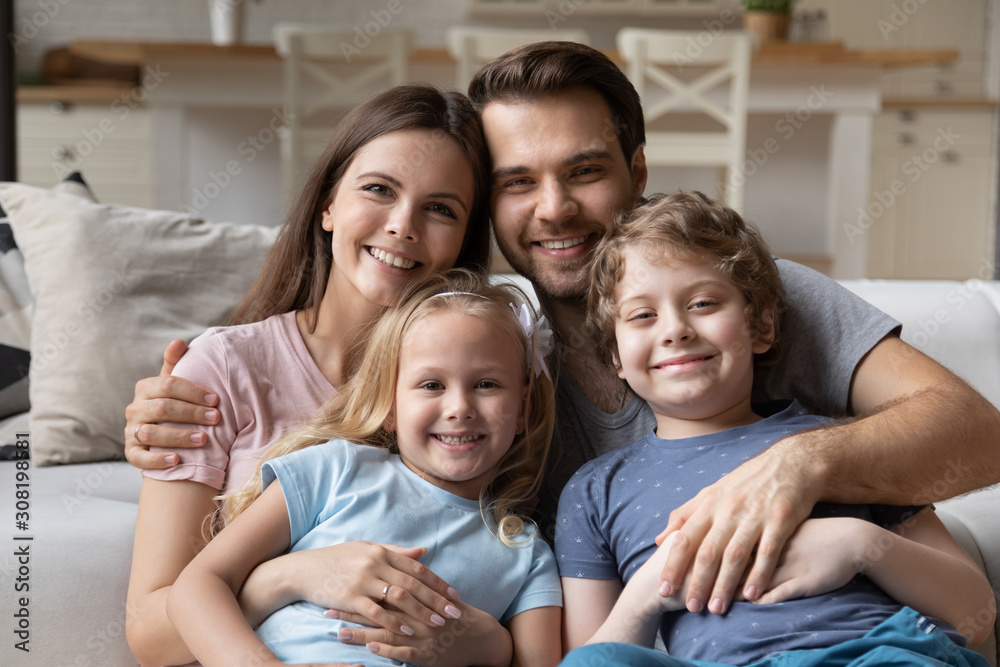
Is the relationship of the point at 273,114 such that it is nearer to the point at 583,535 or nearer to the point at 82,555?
the point at 82,555

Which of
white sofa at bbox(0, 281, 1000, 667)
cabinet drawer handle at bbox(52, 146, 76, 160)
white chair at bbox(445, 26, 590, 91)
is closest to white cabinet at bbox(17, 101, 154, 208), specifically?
cabinet drawer handle at bbox(52, 146, 76, 160)

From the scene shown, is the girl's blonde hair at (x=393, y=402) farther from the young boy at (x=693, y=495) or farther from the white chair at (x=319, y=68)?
the white chair at (x=319, y=68)

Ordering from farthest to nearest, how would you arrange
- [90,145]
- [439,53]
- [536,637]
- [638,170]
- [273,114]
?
[90,145], [273,114], [439,53], [638,170], [536,637]

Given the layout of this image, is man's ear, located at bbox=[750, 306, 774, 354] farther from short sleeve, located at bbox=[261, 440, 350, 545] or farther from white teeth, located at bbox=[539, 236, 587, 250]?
short sleeve, located at bbox=[261, 440, 350, 545]

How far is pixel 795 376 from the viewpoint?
1312mm

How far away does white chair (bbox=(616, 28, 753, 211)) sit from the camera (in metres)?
3.32

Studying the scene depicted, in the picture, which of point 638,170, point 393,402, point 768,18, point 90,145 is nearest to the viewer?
point 393,402

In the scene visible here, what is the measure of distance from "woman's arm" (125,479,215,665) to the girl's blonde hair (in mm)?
45

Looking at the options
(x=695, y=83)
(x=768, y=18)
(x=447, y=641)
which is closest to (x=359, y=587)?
(x=447, y=641)

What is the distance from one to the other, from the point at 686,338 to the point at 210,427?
2.11 feet

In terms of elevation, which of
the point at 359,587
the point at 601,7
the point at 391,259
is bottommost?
the point at 359,587

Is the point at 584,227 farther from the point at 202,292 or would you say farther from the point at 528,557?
the point at 202,292

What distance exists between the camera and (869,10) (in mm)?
5504

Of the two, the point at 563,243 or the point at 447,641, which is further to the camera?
the point at 563,243
